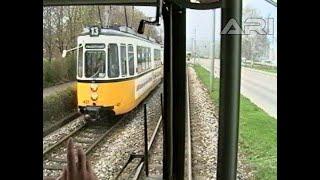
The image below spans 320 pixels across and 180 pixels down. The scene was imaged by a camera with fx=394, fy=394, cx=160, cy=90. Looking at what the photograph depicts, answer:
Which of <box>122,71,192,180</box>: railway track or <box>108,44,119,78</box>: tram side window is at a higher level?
<box>108,44,119,78</box>: tram side window

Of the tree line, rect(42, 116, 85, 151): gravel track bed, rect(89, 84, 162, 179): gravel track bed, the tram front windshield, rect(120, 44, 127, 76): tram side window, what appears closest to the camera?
rect(42, 116, 85, 151): gravel track bed

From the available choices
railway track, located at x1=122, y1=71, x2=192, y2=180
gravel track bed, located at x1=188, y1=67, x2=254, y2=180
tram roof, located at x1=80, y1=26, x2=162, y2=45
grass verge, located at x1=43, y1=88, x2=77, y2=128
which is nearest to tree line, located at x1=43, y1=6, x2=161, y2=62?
tram roof, located at x1=80, y1=26, x2=162, y2=45

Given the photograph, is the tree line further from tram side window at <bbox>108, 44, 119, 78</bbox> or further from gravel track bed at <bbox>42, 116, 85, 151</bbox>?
tram side window at <bbox>108, 44, 119, 78</bbox>

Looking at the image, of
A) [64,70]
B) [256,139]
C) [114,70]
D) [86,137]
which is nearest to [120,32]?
[64,70]

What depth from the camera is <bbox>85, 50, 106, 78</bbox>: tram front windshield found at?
2590 millimetres

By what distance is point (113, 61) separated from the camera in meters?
2.86

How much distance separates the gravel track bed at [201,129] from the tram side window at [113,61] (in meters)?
1.08

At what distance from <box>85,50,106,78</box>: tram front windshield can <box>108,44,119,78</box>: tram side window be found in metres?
0.05

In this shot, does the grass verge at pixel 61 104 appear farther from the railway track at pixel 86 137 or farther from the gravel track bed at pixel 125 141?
the gravel track bed at pixel 125 141

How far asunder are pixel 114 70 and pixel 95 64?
A: 6.3 inches

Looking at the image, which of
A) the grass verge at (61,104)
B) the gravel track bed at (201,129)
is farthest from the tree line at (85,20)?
the gravel track bed at (201,129)

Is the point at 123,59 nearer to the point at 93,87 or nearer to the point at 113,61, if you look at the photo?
the point at 113,61
